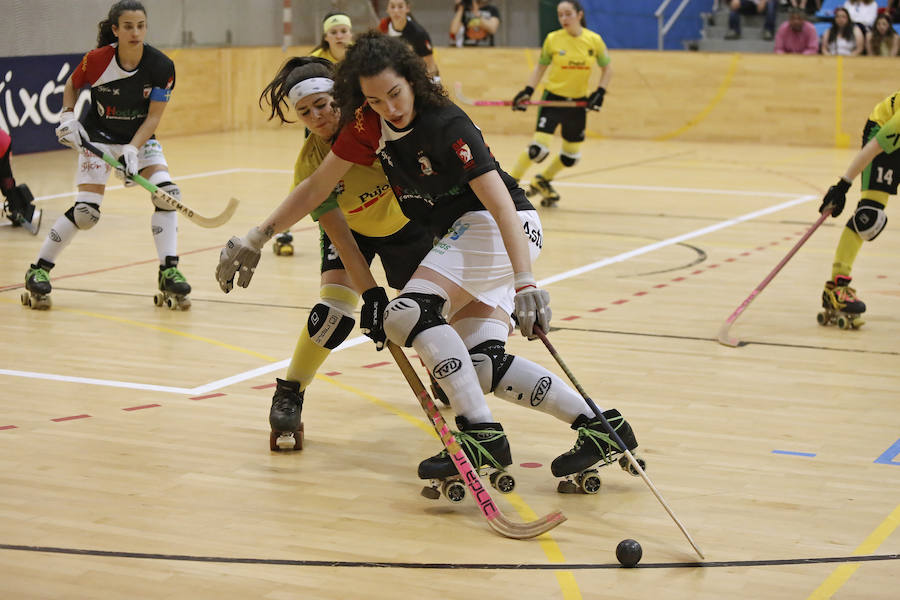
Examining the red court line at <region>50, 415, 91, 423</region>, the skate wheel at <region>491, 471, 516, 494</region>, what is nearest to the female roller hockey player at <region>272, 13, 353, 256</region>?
the red court line at <region>50, 415, 91, 423</region>

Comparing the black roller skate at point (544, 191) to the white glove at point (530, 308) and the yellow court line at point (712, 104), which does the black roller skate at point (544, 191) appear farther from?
the white glove at point (530, 308)

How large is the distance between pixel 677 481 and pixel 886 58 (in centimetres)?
1186

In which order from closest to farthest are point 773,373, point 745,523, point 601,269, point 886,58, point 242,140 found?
point 745,523, point 773,373, point 601,269, point 886,58, point 242,140

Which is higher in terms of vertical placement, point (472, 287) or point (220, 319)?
point (472, 287)

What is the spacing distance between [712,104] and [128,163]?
10320mm

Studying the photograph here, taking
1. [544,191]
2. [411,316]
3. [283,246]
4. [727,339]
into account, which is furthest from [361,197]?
[544,191]

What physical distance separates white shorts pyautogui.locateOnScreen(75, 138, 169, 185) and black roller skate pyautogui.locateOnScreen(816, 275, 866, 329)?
3646mm

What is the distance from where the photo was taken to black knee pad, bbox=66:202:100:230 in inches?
267

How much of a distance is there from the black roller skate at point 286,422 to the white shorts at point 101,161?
288 cm

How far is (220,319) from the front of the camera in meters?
6.52

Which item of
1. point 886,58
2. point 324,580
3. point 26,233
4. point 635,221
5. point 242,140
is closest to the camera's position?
point 324,580

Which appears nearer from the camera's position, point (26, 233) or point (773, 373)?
point (773, 373)

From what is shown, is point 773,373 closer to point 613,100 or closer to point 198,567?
point 198,567

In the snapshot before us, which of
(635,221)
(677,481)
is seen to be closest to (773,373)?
(677,481)
